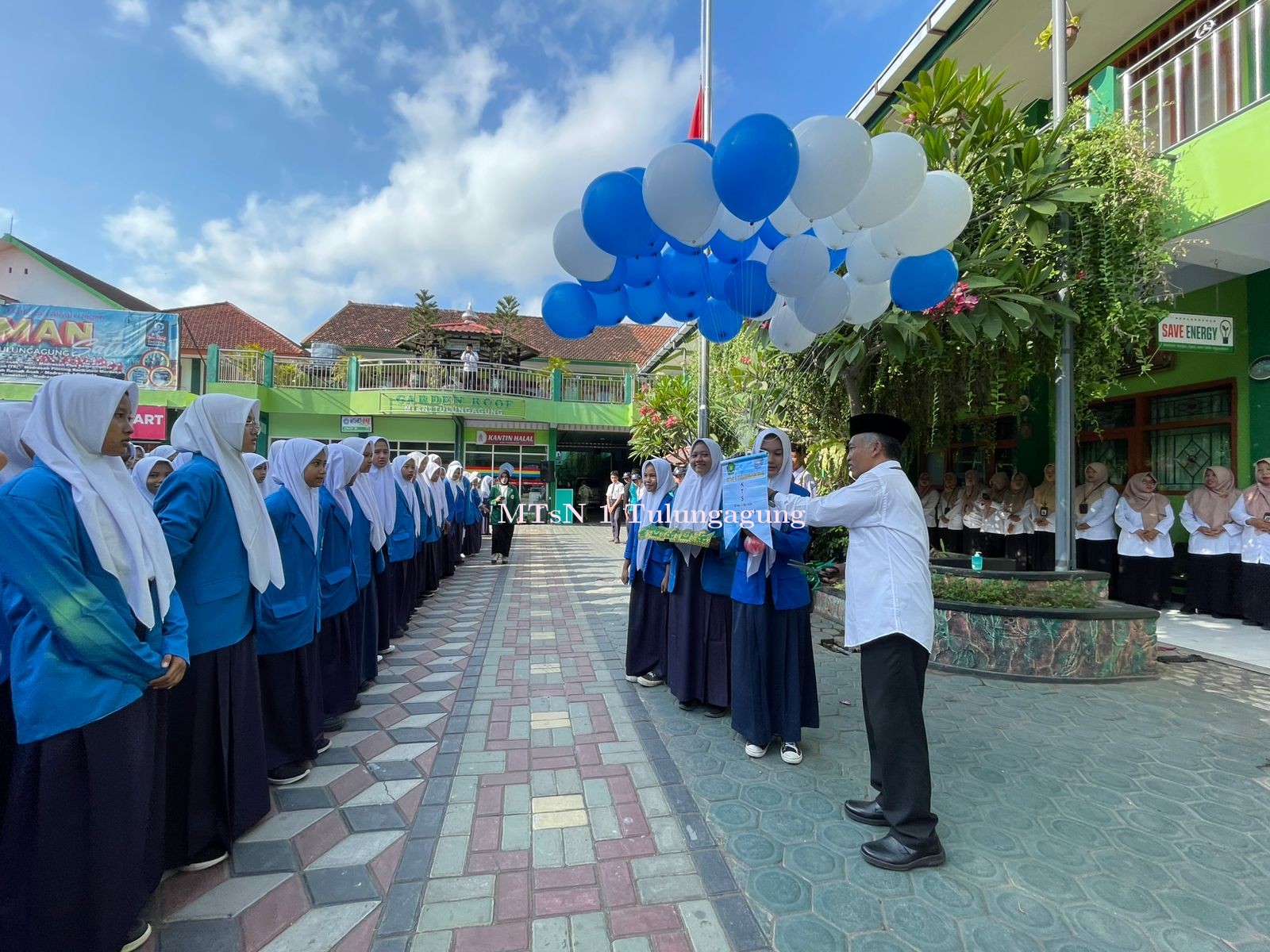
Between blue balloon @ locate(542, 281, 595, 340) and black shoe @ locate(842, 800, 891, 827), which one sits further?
blue balloon @ locate(542, 281, 595, 340)

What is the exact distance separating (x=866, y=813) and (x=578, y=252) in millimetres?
3484

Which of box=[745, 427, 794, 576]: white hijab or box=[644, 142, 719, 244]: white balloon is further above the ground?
box=[644, 142, 719, 244]: white balloon

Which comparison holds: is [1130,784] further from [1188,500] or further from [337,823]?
[1188,500]

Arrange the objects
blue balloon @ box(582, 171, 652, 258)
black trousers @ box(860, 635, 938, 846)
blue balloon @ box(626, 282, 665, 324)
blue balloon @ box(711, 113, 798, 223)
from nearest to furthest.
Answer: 1. black trousers @ box(860, 635, 938, 846)
2. blue balloon @ box(711, 113, 798, 223)
3. blue balloon @ box(582, 171, 652, 258)
4. blue balloon @ box(626, 282, 665, 324)

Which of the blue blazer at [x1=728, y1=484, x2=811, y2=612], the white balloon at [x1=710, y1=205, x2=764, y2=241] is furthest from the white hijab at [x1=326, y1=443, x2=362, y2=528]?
the white balloon at [x1=710, y1=205, x2=764, y2=241]

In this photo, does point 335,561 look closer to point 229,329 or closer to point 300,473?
point 300,473

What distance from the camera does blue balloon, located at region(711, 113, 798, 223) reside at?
9.50 ft

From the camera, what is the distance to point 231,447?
7.93 ft

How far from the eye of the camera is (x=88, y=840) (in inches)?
66.6

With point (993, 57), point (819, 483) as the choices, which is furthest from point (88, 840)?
point (993, 57)

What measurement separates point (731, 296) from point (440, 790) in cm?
347

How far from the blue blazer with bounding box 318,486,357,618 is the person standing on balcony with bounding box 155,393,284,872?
97 centimetres

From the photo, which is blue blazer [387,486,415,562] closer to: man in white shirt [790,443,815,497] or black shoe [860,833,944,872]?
man in white shirt [790,443,815,497]

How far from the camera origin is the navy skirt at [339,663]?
3525 millimetres
